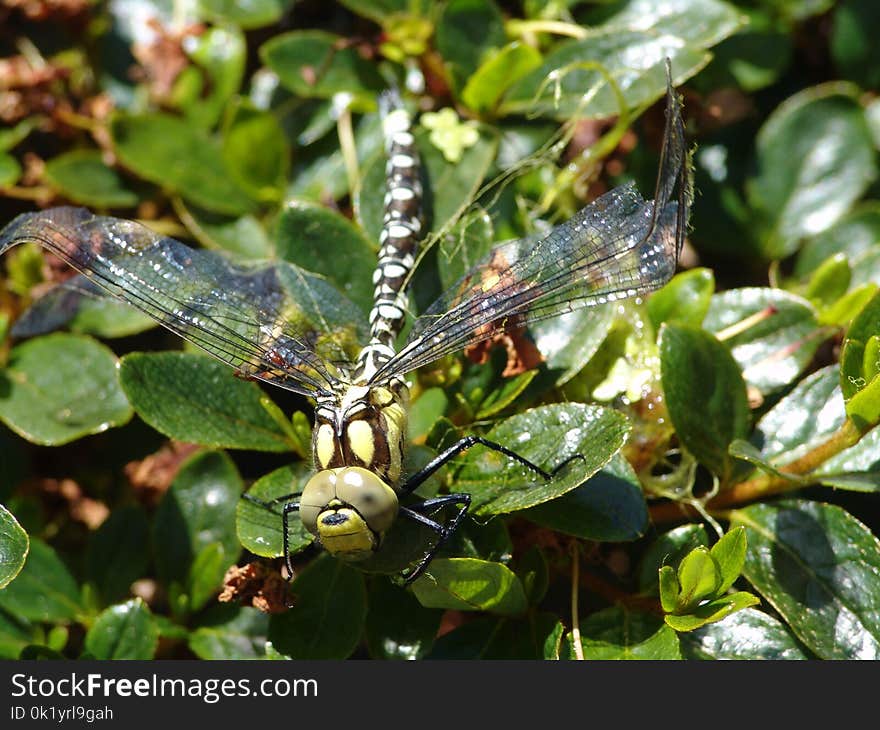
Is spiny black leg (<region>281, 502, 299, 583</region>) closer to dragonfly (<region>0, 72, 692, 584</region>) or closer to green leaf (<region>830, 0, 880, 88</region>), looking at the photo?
dragonfly (<region>0, 72, 692, 584</region>)

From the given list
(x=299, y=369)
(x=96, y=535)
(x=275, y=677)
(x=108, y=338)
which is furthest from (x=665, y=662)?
(x=108, y=338)

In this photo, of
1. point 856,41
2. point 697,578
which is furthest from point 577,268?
point 856,41

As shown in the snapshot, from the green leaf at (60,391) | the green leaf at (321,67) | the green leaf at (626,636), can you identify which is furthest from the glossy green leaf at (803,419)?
the green leaf at (60,391)

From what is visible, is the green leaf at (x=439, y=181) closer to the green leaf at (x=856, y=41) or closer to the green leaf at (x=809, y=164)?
the green leaf at (x=809, y=164)

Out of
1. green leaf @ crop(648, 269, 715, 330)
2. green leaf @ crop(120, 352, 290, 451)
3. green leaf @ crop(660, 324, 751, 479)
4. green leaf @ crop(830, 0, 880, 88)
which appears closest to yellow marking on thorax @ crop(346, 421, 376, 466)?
green leaf @ crop(120, 352, 290, 451)

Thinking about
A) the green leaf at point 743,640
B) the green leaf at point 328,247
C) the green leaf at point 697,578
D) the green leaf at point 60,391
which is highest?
the green leaf at point 328,247

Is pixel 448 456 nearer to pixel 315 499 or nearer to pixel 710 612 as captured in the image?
pixel 315 499
